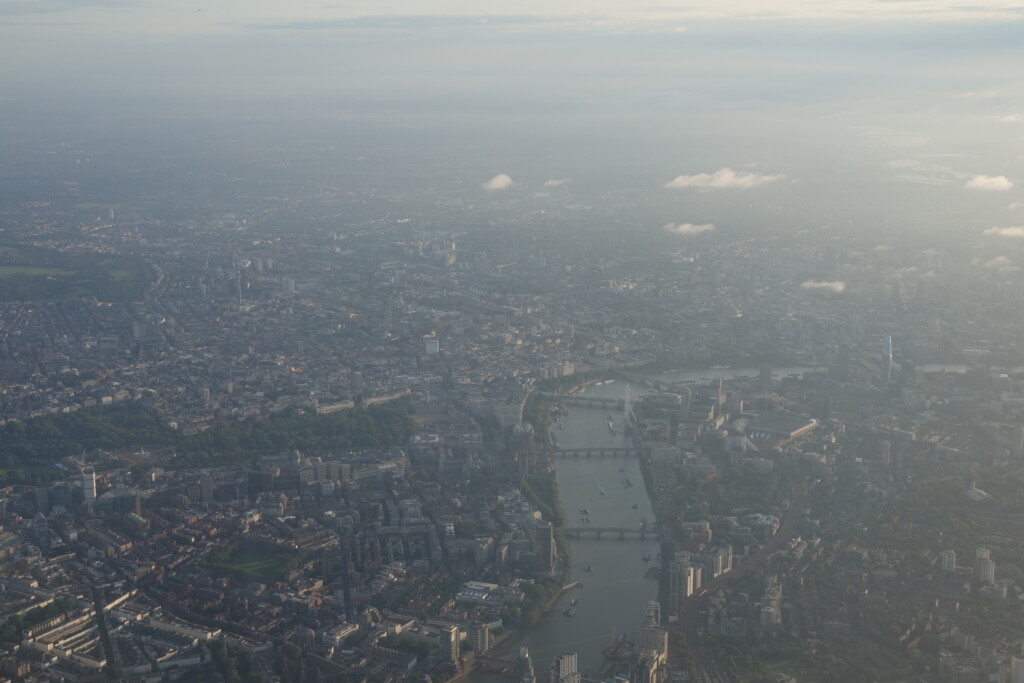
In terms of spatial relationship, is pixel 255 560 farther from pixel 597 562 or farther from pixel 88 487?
pixel 597 562

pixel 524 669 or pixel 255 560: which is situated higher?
pixel 524 669

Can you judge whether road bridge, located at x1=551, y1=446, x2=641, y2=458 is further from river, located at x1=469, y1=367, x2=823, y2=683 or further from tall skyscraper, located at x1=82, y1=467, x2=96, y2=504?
tall skyscraper, located at x1=82, y1=467, x2=96, y2=504

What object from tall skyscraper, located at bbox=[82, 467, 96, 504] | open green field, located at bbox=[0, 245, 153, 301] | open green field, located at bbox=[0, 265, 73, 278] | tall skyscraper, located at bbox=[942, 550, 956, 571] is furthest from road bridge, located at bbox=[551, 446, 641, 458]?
open green field, located at bbox=[0, 265, 73, 278]

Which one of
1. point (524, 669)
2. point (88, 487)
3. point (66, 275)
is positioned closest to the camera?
point (524, 669)

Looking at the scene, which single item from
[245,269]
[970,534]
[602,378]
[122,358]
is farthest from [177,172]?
[970,534]

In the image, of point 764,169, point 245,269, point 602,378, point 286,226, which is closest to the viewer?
point 602,378

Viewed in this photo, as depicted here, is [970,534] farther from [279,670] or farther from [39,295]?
[39,295]

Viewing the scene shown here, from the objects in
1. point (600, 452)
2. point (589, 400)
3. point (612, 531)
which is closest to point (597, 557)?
point (612, 531)
